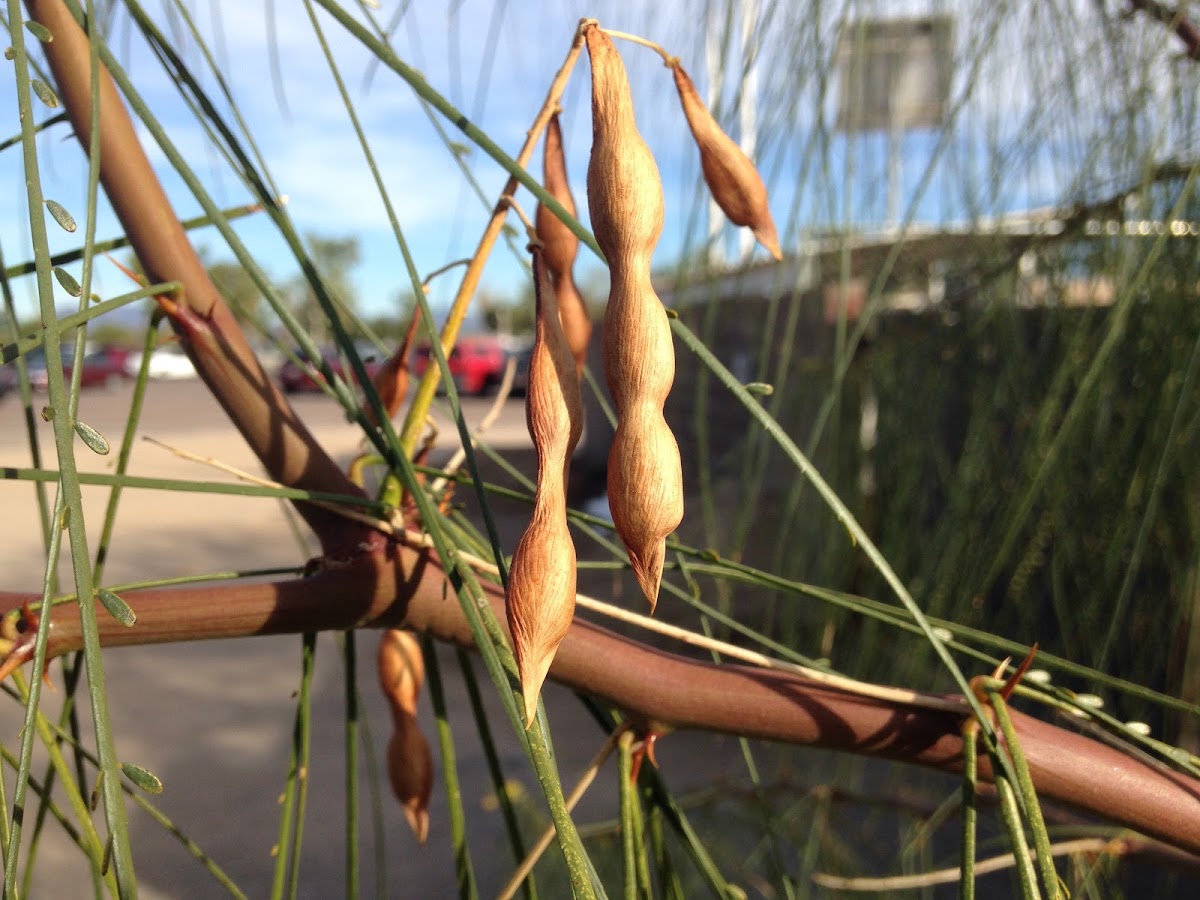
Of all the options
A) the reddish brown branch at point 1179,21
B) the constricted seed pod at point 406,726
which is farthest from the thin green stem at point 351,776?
the reddish brown branch at point 1179,21

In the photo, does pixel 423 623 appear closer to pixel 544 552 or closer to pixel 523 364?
pixel 544 552

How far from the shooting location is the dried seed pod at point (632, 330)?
0.45 ft

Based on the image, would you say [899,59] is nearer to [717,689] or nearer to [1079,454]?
[1079,454]

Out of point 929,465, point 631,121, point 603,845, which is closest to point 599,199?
point 631,121

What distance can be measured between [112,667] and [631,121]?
82.7 inches

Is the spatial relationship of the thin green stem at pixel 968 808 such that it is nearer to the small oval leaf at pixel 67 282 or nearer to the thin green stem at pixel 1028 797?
the thin green stem at pixel 1028 797

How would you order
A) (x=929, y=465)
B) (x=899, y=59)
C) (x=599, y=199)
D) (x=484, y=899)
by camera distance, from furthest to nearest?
(x=484, y=899) < (x=929, y=465) < (x=899, y=59) < (x=599, y=199)

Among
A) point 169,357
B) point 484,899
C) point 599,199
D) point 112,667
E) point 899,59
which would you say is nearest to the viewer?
point 599,199

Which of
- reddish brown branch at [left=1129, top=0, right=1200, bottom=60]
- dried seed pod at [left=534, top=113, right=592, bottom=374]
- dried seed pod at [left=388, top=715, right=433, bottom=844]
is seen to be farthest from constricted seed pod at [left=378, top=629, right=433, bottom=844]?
reddish brown branch at [left=1129, top=0, right=1200, bottom=60]

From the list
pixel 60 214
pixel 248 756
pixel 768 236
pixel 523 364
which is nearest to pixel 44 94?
pixel 60 214

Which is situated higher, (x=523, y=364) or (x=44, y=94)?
(x=44, y=94)

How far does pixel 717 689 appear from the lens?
22 cm

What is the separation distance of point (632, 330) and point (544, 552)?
0.03m

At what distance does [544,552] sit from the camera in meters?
0.13
